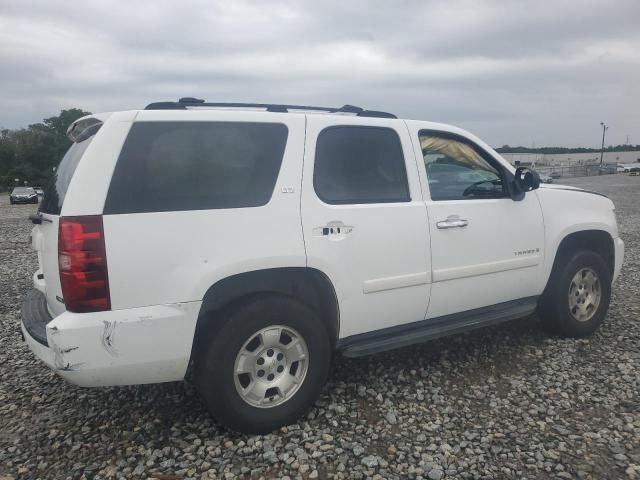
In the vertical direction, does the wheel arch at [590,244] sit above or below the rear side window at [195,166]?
below

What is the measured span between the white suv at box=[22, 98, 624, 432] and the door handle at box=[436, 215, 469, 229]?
1 centimetres

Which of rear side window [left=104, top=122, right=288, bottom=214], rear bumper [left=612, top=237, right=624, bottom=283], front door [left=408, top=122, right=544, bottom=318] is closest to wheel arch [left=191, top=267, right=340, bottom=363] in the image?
rear side window [left=104, top=122, right=288, bottom=214]

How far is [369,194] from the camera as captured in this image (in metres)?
3.41

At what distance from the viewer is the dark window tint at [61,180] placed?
9.20ft

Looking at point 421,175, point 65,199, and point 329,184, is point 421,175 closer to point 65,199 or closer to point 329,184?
point 329,184

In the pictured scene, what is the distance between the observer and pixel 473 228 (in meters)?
3.79

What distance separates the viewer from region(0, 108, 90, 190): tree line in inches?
2383

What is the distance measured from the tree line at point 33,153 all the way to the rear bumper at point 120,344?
65.2 m

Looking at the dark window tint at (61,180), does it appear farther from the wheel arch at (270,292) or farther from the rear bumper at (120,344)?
the wheel arch at (270,292)

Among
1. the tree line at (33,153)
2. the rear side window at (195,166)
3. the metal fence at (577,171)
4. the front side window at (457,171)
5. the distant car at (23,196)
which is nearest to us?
the rear side window at (195,166)

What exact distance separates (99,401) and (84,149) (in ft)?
5.95

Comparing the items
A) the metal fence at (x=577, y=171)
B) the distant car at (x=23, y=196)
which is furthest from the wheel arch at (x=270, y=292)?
the metal fence at (x=577, y=171)

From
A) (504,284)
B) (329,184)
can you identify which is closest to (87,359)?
(329,184)

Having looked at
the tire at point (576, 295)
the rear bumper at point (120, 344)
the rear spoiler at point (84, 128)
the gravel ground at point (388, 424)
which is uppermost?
the rear spoiler at point (84, 128)
